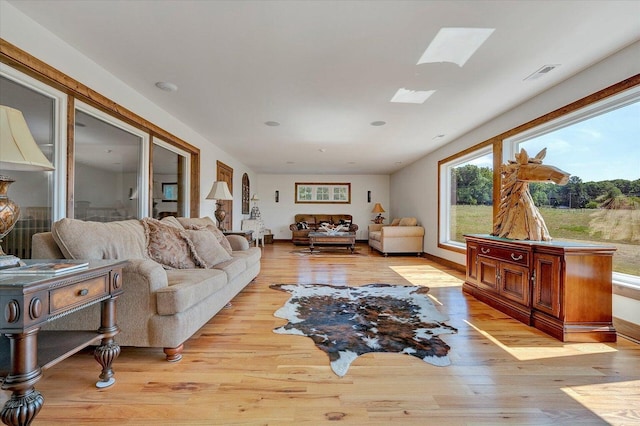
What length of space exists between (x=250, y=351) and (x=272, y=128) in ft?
11.5

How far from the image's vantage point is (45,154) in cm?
232

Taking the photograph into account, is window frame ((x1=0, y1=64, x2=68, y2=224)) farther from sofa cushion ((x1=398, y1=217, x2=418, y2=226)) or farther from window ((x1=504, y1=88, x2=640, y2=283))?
sofa cushion ((x1=398, y1=217, x2=418, y2=226))

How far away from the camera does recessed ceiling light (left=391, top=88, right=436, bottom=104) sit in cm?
324

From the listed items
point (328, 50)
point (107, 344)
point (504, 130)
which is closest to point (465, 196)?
point (504, 130)

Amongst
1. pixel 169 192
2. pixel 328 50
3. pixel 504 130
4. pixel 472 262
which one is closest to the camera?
pixel 328 50

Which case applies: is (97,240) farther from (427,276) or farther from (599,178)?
(599,178)

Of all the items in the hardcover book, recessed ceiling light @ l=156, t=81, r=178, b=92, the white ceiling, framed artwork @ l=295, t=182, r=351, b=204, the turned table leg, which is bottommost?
the turned table leg

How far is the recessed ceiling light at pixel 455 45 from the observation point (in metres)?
2.19

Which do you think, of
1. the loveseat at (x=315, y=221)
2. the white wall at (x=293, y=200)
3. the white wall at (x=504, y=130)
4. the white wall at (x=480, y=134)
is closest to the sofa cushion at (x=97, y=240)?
the white wall at (x=504, y=130)

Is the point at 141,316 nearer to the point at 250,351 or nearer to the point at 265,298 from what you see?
the point at 250,351

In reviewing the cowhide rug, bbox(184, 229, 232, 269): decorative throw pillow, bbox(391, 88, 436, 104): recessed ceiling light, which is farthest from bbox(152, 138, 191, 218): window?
bbox(391, 88, 436, 104): recessed ceiling light

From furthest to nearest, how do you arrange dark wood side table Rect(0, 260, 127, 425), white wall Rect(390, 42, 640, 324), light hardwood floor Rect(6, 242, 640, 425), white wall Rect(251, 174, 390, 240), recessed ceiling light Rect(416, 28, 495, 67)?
white wall Rect(251, 174, 390, 240), white wall Rect(390, 42, 640, 324), recessed ceiling light Rect(416, 28, 495, 67), light hardwood floor Rect(6, 242, 640, 425), dark wood side table Rect(0, 260, 127, 425)

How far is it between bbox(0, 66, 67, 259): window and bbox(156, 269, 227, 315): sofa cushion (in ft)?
3.48

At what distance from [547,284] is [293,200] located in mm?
8298
